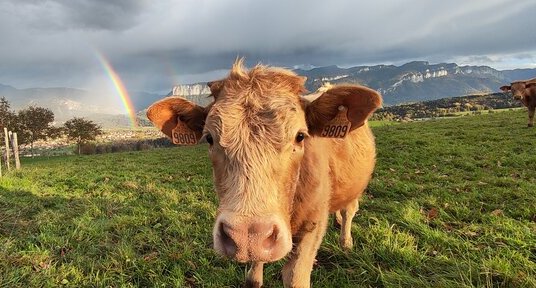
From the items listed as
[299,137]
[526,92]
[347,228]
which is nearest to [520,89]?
[526,92]

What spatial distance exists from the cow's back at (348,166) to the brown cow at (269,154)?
0.25 ft

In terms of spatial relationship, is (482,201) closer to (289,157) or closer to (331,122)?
(331,122)

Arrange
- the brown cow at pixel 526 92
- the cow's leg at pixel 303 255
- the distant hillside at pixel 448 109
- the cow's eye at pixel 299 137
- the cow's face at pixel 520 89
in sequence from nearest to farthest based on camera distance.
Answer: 1. the cow's eye at pixel 299 137
2. the cow's leg at pixel 303 255
3. the brown cow at pixel 526 92
4. the cow's face at pixel 520 89
5. the distant hillside at pixel 448 109

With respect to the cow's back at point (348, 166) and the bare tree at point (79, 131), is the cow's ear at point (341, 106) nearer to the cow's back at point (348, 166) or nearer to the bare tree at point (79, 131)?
the cow's back at point (348, 166)

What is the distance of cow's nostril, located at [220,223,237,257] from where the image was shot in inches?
102

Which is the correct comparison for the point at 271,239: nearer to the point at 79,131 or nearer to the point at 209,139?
the point at 209,139

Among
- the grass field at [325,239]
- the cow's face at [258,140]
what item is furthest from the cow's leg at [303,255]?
the cow's face at [258,140]

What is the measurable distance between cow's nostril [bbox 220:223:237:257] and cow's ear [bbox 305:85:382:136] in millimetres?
1556

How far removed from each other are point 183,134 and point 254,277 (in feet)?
6.40

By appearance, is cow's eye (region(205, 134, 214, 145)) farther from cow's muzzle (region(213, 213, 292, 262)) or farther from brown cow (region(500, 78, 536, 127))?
brown cow (region(500, 78, 536, 127))

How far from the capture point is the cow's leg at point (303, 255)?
13.2 ft

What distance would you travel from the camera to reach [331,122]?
3.73m

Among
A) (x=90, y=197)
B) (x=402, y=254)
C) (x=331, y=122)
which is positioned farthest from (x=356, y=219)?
(x=90, y=197)

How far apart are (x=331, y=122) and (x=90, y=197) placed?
8.69 m
